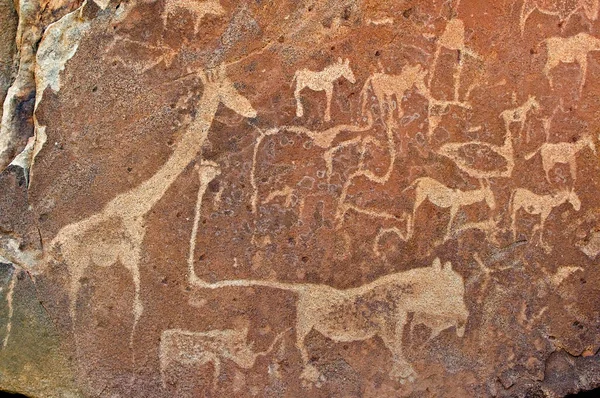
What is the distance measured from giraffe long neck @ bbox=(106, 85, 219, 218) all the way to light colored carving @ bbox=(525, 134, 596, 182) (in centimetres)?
126

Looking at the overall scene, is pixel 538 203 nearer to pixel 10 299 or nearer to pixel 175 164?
pixel 175 164

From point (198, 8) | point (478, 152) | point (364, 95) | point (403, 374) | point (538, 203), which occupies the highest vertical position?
point (198, 8)

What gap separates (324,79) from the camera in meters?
3.08

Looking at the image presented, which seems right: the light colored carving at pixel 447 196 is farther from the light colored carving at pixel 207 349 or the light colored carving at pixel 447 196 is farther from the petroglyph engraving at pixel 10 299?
the petroglyph engraving at pixel 10 299

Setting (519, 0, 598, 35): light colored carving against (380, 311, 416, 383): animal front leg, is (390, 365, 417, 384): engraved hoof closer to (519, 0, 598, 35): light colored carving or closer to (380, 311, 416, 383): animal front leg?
(380, 311, 416, 383): animal front leg

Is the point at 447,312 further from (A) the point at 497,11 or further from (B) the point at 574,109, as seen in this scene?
(A) the point at 497,11

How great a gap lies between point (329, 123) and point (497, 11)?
79cm

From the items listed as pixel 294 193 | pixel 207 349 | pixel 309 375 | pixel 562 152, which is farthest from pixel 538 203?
pixel 207 349

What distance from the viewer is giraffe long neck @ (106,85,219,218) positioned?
3094mm

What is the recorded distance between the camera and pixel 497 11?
312 cm

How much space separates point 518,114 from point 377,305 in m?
0.93

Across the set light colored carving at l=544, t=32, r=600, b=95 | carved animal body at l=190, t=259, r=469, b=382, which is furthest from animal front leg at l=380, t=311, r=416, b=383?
light colored carving at l=544, t=32, r=600, b=95

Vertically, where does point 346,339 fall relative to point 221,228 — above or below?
below

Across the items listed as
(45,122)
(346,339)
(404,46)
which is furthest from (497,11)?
(45,122)
